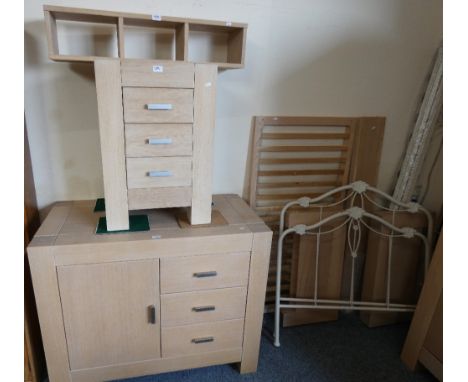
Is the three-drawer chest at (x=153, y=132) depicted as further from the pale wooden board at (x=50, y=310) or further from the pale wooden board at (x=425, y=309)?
the pale wooden board at (x=425, y=309)

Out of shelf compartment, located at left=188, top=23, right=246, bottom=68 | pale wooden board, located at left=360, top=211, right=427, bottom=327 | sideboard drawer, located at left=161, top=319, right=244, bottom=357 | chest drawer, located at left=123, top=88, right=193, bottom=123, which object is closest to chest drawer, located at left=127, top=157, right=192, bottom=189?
chest drawer, located at left=123, top=88, right=193, bottom=123

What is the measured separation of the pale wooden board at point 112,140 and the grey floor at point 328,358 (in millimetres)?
841

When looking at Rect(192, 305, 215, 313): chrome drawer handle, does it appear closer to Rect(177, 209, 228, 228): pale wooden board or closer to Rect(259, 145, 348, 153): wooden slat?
Rect(177, 209, 228, 228): pale wooden board

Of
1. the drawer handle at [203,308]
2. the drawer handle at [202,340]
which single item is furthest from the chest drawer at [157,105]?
the drawer handle at [202,340]

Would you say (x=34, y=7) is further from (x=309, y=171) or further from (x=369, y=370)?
(x=369, y=370)

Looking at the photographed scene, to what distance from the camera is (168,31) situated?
156 cm

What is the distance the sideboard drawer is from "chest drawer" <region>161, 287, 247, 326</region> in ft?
0.11

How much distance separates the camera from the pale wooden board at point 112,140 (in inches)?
48.4

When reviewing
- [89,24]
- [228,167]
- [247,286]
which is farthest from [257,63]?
[247,286]

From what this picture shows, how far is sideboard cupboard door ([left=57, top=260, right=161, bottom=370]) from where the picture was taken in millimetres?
1339

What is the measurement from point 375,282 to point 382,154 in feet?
2.41

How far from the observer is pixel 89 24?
147cm

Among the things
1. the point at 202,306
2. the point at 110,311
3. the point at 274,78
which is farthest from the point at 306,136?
the point at 110,311

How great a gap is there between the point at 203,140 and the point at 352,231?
1.10m
